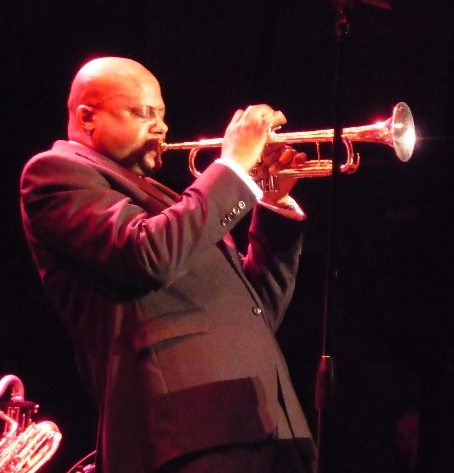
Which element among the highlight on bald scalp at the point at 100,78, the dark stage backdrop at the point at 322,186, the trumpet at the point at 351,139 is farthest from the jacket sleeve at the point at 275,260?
the dark stage backdrop at the point at 322,186

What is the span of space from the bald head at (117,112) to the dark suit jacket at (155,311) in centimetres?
13

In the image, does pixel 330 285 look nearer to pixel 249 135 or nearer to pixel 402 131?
pixel 249 135

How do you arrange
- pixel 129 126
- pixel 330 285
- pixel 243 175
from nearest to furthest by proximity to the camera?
pixel 330 285 < pixel 243 175 < pixel 129 126

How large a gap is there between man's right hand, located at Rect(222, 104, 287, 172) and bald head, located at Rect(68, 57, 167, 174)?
25 centimetres

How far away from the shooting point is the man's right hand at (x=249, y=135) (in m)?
1.87

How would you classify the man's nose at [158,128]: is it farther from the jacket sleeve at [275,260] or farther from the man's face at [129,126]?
the jacket sleeve at [275,260]

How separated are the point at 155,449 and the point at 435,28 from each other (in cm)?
268

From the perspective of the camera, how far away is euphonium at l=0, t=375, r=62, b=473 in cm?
262

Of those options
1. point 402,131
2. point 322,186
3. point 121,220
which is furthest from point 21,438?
point 322,186

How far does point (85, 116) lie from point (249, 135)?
484 millimetres

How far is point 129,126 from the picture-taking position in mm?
2027

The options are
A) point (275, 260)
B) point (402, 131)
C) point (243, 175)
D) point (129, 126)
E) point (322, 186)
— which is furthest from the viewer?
point (322, 186)

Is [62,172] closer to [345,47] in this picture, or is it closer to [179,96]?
[345,47]

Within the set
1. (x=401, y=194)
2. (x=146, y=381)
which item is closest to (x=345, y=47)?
(x=146, y=381)
